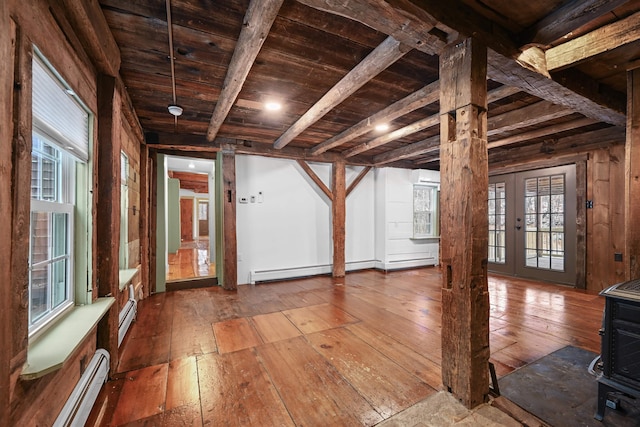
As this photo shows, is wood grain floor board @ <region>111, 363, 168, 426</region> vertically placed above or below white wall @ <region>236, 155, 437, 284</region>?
below

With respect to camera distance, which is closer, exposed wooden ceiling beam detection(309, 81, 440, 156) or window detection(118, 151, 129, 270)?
exposed wooden ceiling beam detection(309, 81, 440, 156)

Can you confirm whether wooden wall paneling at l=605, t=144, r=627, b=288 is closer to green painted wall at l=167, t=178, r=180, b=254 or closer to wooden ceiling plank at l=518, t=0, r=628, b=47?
wooden ceiling plank at l=518, t=0, r=628, b=47

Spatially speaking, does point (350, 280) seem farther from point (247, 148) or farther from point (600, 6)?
point (600, 6)

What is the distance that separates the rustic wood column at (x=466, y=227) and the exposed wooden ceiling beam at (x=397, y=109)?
856mm

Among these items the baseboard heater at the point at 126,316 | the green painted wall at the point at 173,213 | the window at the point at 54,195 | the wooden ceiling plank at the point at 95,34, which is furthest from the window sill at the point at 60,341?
the green painted wall at the point at 173,213

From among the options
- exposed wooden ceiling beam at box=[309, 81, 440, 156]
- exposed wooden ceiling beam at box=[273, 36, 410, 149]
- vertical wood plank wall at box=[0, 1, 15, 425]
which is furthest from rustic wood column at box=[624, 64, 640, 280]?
vertical wood plank wall at box=[0, 1, 15, 425]

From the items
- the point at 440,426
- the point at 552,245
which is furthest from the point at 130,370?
the point at 552,245

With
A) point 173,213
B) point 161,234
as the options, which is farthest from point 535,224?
point 173,213

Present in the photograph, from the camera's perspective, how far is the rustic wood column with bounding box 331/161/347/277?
5.18 meters

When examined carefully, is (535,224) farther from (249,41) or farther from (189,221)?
(189,221)

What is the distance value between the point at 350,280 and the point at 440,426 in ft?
11.6

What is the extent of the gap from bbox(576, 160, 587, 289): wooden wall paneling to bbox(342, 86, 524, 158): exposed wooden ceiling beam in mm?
2835

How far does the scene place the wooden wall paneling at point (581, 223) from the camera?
14.0ft

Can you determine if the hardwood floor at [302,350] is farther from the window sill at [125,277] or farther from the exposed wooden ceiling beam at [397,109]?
the exposed wooden ceiling beam at [397,109]
